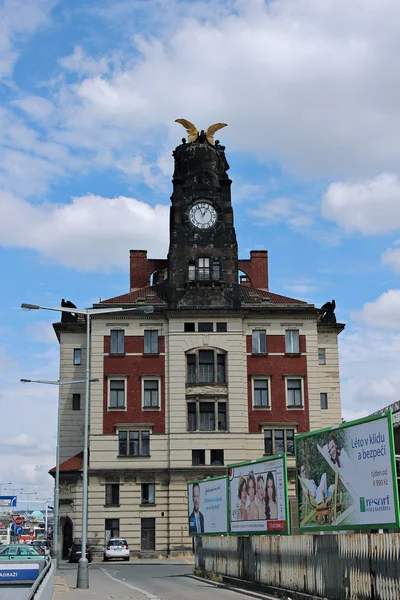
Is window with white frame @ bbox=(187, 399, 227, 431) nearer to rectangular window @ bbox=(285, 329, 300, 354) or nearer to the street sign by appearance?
rectangular window @ bbox=(285, 329, 300, 354)

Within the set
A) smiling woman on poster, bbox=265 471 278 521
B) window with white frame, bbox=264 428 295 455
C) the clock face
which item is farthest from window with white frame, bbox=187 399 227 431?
smiling woman on poster, bbox=265 471 278 521

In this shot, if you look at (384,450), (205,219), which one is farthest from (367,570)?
(205,219)

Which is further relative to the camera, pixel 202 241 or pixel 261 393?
pixel 202 241

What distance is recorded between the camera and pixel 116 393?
204 ft

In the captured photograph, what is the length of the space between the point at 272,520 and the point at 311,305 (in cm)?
3749

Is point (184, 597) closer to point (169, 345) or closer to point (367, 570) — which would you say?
point (367, 570)

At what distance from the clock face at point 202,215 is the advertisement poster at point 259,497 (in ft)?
115

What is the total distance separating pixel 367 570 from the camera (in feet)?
62.5

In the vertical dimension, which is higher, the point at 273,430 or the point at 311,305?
the point at 311,305

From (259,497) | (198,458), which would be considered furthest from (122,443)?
(259,497)

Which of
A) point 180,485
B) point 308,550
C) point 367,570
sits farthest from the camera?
point 180,485

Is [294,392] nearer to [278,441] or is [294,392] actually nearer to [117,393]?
[278,441]

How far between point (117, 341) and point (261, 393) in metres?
11.2

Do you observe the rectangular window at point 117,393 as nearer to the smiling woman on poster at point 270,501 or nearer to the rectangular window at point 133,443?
the rectangular window at point 133,443
